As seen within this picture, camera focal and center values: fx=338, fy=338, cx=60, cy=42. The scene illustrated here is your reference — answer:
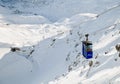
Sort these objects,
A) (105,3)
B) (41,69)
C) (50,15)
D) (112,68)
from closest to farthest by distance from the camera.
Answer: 1. (112,68)
2. (41,69)
3. (105,3)
4. (50,15)

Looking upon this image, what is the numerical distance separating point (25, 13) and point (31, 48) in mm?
33278

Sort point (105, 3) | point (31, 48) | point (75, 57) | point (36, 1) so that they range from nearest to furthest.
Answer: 1. point (75, 57)
2. point (31, 48)
3. point (105, 3)
4. point (36, 1)

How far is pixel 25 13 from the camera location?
57031mm

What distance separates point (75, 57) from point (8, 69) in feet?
17.5

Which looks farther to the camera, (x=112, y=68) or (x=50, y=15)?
(x=50, y=15)

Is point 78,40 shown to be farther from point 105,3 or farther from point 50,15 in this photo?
point 50,15

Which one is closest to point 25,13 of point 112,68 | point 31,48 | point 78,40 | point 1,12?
point 1,12

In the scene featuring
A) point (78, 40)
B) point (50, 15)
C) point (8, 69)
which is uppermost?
point (50, 15)

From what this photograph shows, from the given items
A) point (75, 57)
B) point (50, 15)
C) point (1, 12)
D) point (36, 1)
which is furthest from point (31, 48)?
point (36, 1)

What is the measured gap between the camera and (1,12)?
190ft

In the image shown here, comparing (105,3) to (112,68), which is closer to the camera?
(112,68)

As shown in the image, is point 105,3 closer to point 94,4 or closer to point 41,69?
point 94,4

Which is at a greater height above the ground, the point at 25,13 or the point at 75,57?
the point at 25,13

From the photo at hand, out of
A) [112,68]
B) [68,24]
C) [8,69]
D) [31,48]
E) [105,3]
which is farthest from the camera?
[105,3]
